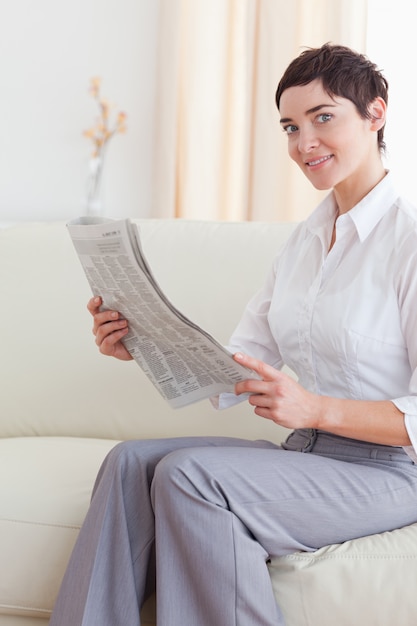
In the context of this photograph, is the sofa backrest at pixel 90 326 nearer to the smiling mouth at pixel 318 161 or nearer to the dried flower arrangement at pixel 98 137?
the smiling mouth at pixel 318 161

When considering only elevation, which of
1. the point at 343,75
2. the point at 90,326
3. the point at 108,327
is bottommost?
the point at 90,326

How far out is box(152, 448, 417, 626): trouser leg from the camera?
3.89ft

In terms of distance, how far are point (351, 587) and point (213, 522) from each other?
229 mm

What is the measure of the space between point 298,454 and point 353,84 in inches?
25.7

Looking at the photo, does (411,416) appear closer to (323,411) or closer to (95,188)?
(323,411)

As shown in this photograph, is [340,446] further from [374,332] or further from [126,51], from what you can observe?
[126,51]

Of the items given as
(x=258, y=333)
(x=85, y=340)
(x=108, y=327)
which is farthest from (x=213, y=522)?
(x=85, y=340)

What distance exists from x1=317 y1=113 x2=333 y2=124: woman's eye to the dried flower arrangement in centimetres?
161

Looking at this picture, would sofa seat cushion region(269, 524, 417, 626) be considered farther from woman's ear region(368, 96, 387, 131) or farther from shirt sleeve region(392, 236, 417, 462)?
woman's ear region(368, 96, 387, 131)

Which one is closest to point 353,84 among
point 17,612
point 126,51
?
point 17,612

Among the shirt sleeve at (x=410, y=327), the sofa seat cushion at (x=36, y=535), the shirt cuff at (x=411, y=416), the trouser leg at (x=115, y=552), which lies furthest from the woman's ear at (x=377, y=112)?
the sofa seat cushion at (x=36, y=535)

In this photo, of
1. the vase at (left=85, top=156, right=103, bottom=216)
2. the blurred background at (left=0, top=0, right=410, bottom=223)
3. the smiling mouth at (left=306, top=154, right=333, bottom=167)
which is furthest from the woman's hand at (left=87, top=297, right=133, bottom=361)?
the vase at (left=85, top=156, right=103, bottom=216)

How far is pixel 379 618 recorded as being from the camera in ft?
3.97

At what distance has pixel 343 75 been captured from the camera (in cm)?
144
